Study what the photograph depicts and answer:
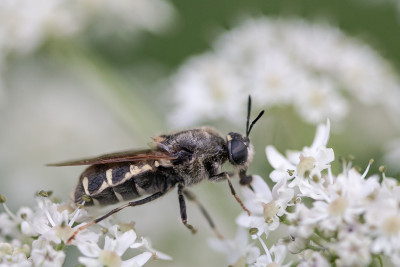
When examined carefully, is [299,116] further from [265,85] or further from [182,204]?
[182,204]

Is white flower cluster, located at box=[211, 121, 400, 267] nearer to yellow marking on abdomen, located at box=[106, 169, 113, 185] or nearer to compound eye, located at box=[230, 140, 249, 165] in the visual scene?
compound eye, located at box=[230, 140, 249, 165]

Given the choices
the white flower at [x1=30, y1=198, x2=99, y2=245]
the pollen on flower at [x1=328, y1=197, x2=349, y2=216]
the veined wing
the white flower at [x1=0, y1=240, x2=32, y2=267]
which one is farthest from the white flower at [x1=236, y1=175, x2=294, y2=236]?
the white flower at [x1=0, y1=240, x2=32, y2=267]

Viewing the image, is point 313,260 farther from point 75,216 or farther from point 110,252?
point 75,216

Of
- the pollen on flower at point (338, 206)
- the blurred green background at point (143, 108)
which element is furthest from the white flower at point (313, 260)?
the blurred green background at point (143, 108)

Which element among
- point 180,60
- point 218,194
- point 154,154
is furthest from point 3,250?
point 180,60

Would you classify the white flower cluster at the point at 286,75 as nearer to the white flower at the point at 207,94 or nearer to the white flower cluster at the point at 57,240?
the white flower at the point at 207,94

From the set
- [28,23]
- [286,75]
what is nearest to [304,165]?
[286,75]
